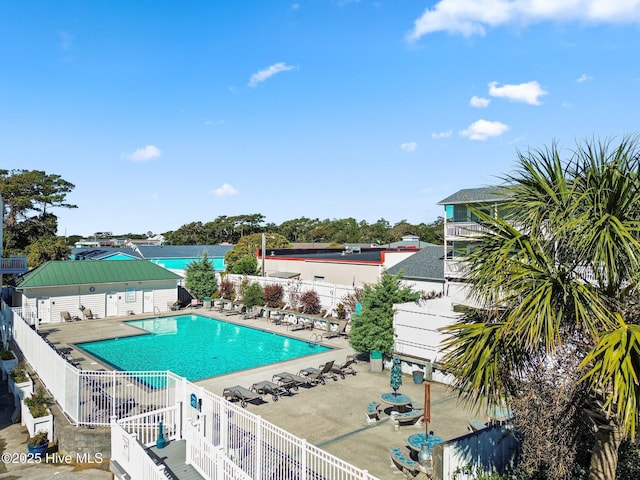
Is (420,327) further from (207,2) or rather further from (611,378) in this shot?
(207,2)

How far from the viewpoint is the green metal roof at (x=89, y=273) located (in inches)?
1019

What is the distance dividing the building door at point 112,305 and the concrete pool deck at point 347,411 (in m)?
9.62

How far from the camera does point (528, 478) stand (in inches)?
274

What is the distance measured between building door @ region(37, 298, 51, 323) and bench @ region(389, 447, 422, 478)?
81.5 feet

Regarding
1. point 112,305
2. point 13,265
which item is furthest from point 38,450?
point 112,305

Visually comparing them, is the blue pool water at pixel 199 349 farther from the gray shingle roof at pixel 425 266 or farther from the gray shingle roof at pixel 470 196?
the gray shingle roof at pixel 470 196

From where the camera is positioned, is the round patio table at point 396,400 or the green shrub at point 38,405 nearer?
the green shrub at point 38,405

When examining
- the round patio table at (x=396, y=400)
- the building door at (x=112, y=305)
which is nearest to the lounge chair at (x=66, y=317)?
the building door at (x=112, y=305)

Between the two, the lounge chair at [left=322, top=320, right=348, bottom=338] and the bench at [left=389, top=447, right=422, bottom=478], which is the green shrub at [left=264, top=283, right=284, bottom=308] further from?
the bench at [left=389, top=447, right=422, bottom=478]

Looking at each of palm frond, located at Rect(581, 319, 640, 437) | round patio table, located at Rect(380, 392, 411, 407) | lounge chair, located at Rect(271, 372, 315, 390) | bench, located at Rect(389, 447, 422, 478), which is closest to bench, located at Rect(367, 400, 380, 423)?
round patio table, located at Rect(380, 392, 411, 407)

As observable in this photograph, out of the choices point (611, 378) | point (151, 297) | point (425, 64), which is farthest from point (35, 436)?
point (151, 297)

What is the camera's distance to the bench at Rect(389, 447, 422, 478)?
8.08 m

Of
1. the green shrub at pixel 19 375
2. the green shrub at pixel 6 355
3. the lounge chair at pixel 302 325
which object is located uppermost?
the green shrub at pixel 19 375

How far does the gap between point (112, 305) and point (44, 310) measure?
151 inches
